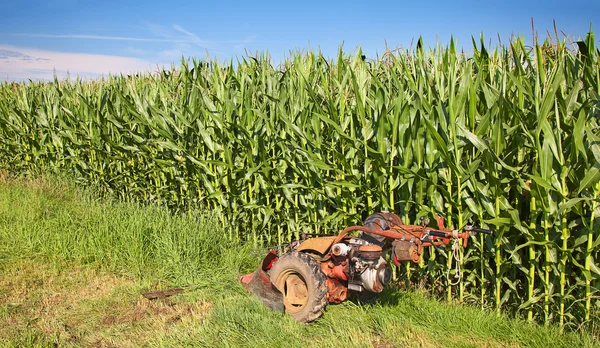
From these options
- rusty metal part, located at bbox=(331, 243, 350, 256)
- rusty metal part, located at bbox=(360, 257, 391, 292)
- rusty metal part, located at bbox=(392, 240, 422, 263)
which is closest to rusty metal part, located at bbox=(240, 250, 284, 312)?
rusty metal part, located at bbox=(331, 243, 350, 256)

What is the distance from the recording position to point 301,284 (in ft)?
15.1

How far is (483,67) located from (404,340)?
260cm

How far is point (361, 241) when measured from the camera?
4.21 meters

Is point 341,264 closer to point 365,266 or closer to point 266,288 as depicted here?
point 365,266

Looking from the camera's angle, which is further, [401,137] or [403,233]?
[401,137]

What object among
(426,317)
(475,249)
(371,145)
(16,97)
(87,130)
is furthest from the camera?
(16,97)

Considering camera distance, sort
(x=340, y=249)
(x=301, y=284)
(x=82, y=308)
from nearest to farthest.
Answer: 1. (x=340, y=249)
2. (x=301, y=284)
3. (x=82, y=308)

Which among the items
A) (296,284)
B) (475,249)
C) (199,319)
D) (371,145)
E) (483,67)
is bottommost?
(199,319)

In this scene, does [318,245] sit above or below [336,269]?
above

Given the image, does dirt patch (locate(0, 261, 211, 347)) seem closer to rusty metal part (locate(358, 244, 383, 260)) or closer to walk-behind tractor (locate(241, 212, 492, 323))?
walk-behind tractor (locate(241, 212, 492, 323))

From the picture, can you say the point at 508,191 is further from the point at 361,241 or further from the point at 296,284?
the point at 296,284

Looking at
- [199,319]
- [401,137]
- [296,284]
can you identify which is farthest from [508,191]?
[199,319]

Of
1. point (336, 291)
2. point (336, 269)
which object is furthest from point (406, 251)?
point (336, 291)

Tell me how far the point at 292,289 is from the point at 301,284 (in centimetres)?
10
